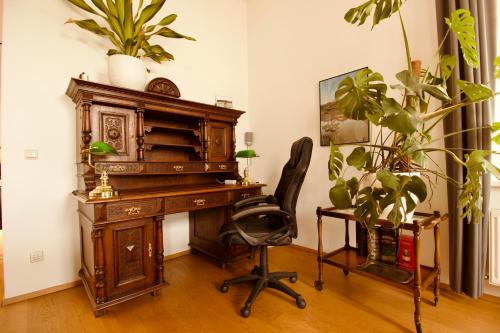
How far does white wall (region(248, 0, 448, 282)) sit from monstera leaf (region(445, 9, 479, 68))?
0.54 m

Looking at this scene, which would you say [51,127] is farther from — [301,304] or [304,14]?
[304,14]

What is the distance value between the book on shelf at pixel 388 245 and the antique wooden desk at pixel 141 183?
48.6 inches

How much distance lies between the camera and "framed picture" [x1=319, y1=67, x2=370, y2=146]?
90.4 inches

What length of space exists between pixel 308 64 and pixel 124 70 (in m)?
1.89

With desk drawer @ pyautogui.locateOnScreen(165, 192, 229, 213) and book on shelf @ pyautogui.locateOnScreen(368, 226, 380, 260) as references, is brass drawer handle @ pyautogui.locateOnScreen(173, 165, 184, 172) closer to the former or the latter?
desk drawer @ pyautogui.locateOnScreen(165, 192, 229, 213)

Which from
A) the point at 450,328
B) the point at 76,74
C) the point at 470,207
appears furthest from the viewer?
the point at 76,74

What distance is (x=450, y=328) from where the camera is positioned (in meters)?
1.43

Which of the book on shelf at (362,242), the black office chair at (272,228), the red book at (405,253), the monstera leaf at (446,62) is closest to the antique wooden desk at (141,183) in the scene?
the black office chair at (272,228)

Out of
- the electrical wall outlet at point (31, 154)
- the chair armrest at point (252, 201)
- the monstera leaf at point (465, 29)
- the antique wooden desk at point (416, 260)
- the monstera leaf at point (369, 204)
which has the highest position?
the monstera leaf at point (465, 29)

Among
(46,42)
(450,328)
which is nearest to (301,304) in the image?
(450,328)

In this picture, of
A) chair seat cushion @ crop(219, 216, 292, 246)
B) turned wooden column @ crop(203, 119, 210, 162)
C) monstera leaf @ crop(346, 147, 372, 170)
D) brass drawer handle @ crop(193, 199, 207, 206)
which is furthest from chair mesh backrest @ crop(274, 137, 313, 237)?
turned wooden column @ crop(203, 119, 210, 162)

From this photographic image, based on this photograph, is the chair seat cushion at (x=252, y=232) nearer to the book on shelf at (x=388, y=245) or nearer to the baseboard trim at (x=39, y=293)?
the book on shelf at (x=388, y=245)

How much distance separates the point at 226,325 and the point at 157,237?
80 centimetres

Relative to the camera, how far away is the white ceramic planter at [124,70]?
1.96 meters
